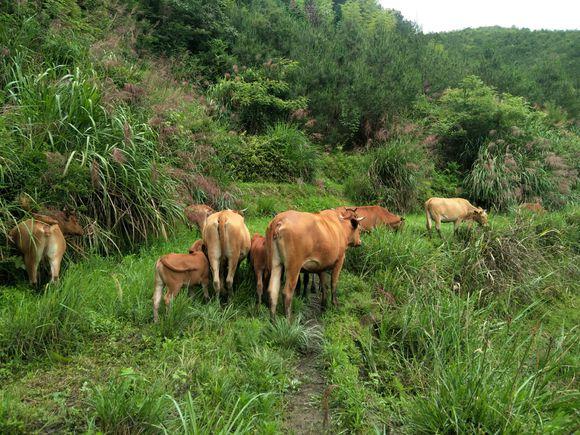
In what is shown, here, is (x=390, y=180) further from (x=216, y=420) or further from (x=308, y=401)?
(x=216, y=420)

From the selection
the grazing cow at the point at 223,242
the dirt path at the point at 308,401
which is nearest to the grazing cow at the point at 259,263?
the grazing cow at the point at 223,242

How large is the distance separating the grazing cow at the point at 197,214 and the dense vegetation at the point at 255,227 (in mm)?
207

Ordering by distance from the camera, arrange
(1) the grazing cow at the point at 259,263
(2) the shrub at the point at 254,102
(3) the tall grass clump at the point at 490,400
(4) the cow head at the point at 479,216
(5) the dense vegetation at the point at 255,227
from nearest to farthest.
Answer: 1. (3) the tall grass clump at the point at 490,400
2. (5) the dense vegetation at the point at 255,227
3. (1) the grazing cow at the point at 259,263
4. (4) the cow head at the point at 479,216
5. (2) the shrub at the point at 254,102

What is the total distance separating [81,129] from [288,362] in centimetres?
473

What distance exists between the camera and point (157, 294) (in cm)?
511

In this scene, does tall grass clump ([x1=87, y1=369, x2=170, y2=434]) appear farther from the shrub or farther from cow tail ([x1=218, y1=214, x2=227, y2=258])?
the shrub

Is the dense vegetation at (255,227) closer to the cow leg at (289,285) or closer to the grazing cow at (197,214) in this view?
the grazing cow at (197,214)

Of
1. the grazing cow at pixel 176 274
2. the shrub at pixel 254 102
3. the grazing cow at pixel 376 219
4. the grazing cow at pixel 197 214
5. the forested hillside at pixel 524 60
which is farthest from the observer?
the forested hillside at pixel 524 60

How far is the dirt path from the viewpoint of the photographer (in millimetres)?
3748

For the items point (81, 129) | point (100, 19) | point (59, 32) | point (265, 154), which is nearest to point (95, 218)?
point (81, 129)

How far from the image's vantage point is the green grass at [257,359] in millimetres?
3393

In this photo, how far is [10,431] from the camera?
→ 306 centimetres

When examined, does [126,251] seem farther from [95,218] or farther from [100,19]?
[100,19]

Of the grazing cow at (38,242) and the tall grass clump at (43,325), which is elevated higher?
the grazing cow at (38,242)
